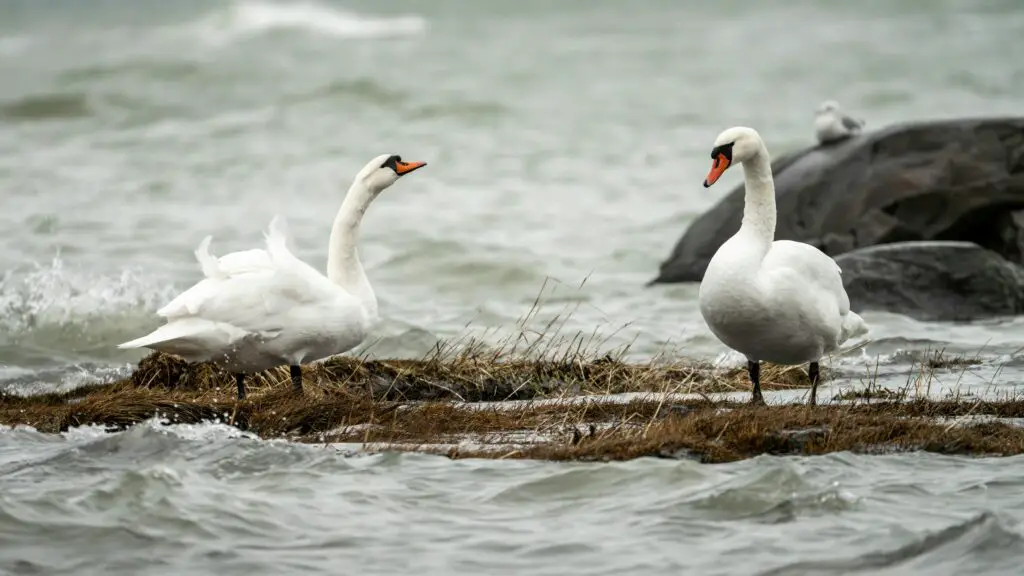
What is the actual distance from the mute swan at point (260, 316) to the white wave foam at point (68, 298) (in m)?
5.42

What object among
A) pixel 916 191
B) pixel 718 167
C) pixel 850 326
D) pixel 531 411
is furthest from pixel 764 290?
pixel 916 191

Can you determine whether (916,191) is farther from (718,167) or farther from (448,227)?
(448,227)

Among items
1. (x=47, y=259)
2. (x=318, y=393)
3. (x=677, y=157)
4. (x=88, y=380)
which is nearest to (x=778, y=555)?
(x=318, y=393)

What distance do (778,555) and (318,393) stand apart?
167 inches

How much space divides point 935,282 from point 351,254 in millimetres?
6146

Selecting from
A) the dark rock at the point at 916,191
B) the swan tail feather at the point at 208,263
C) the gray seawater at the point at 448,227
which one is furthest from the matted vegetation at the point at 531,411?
the dark rock at the point at 916,191

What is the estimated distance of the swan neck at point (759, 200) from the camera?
9078 mm

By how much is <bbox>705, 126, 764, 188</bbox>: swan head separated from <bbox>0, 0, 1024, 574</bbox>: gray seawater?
73.6 inches

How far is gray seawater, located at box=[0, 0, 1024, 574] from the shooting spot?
236 inches

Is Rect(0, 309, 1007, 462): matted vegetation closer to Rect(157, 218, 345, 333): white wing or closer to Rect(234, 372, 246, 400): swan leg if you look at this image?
Rect(234, 372, 246, 400): swan leg

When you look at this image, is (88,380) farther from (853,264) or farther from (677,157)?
(677,157)

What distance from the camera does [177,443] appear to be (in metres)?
7.30

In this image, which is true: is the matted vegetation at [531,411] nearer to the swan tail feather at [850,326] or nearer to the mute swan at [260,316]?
the mute swan at [260,316]

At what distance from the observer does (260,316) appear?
28.9 ft
